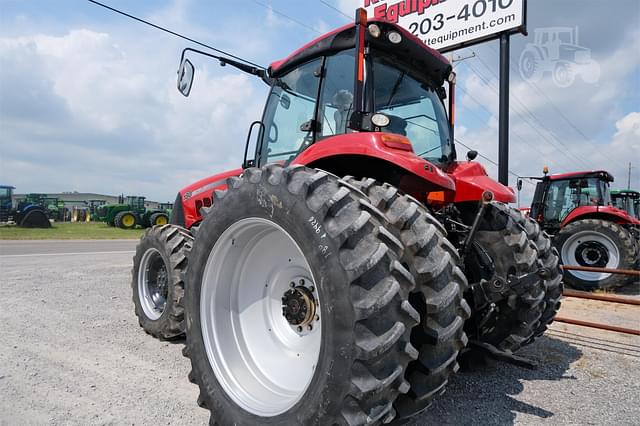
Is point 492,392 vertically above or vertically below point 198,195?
below

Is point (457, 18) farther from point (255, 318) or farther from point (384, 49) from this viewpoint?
point (255, 318)

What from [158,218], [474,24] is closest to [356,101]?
[474,24]

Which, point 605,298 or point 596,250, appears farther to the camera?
point 596,250

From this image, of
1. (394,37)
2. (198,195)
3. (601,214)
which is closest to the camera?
(394,37)

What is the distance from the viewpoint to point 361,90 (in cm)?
274

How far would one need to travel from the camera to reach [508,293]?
9.25ft

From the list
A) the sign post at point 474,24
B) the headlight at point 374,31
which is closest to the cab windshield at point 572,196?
the sign post at point 474,24

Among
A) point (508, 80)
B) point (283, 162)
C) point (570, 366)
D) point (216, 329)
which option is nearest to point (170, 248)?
point (283, 162)

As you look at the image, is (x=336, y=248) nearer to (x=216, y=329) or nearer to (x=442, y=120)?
(x=216, y=329)

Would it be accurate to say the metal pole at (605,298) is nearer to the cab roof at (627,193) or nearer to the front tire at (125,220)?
the cab roof at (627,193)

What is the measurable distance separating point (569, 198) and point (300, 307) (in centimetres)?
941

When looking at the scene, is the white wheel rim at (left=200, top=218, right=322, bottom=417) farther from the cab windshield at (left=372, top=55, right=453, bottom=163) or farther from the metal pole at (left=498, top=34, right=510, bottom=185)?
the metal pole at (left=498, top=34, right=510, bottom=185)

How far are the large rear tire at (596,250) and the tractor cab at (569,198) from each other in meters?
Answer: 0.68

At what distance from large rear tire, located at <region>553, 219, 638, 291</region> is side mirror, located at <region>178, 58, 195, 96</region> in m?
8.00
